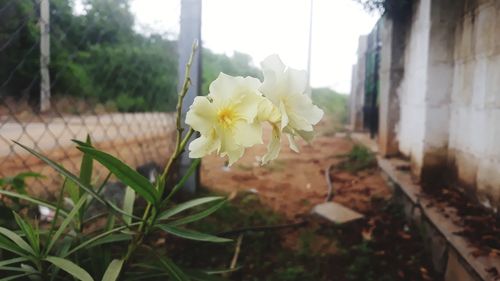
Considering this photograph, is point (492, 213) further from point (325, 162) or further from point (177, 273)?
point (325, 162)

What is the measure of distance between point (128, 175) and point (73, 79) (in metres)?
3.35

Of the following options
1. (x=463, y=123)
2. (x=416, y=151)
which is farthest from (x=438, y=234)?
(x=416, y=151)

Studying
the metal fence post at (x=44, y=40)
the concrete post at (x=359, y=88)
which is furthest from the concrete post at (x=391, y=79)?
the concrete post at (x=359, y=88)

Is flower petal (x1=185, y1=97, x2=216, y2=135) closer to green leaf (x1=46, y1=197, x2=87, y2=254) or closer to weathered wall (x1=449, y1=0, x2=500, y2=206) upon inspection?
green leaf (x1=46, y1=197, x2=87, y2=254)

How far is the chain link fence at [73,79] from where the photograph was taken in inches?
85.5

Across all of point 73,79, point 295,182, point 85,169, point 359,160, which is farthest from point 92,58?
point 85,169

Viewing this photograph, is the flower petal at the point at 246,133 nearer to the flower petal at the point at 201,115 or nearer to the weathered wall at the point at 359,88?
the flower petal at the point at 201,115

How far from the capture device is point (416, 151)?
2984 millimetres

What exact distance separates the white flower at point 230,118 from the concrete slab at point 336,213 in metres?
Answer: 2.15

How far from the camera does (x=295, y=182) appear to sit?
4.11 m

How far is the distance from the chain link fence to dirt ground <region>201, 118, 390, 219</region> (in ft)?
2.67

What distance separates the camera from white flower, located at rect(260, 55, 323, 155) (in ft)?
2.44

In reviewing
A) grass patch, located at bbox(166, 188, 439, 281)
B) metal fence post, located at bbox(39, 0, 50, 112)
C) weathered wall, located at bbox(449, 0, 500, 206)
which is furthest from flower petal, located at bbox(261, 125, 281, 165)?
weathered wall, located at bbox(449, 0, 500, 206)

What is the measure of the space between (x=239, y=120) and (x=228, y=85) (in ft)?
0.22
